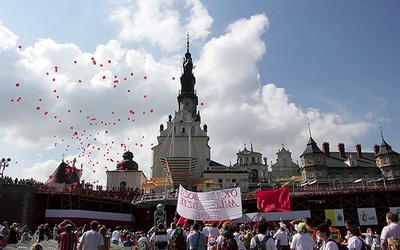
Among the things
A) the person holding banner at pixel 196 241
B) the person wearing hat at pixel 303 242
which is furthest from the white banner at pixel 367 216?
the person holding banner at pixel 196 241

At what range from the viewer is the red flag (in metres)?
14.9

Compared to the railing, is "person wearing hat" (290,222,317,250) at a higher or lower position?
lower

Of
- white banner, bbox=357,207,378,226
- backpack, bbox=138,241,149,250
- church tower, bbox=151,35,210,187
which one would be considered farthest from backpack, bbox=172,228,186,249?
church tower, bbox=151,35,210,187

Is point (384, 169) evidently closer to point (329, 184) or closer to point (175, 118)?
point (329, 184)

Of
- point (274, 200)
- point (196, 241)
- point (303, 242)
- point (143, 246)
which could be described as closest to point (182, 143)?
point (274, 200)

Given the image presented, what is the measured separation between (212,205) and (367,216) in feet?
113

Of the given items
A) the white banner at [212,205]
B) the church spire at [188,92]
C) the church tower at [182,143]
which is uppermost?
the church spire at [188,92]

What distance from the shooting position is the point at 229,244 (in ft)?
27.9

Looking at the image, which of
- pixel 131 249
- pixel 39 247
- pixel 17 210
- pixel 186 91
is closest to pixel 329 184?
pixel 186 91

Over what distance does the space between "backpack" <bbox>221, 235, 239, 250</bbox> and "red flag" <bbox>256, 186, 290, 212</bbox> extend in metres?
6.38

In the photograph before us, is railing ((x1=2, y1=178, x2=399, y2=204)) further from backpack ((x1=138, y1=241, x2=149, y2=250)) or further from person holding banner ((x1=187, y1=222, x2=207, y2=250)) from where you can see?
person holding banner ((x1=187, y1=222, x2=207, y2=250))

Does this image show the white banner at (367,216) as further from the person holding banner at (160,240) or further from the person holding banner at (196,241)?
the person holding banner at (196,241)

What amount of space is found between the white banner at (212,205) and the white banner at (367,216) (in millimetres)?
33582

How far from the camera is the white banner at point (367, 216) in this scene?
40625mm
